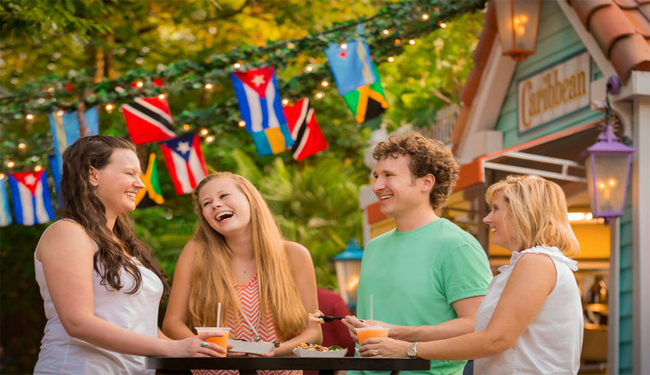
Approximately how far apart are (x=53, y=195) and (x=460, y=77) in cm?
627

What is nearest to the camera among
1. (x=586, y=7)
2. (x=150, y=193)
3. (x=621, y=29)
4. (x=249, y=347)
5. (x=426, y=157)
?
(x=249, y=347)

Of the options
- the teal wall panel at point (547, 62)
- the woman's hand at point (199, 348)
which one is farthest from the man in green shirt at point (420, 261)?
the teal wall panel at point (547, 62)

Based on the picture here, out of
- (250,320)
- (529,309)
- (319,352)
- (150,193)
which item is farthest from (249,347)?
(150,193)

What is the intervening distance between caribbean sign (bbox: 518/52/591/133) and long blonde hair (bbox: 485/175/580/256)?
4625 millimetres

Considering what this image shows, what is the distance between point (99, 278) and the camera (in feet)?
10.3

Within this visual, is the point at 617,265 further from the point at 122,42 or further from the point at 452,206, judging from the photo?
the point at 122,42

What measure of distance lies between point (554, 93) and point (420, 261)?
17.3ft

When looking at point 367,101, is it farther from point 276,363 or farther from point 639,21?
point 276,363

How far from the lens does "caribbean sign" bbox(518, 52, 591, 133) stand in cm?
770

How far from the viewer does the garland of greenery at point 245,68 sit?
8.61 m

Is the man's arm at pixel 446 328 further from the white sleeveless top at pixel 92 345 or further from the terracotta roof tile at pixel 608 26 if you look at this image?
the terracotta roof tile at pixel 608 26

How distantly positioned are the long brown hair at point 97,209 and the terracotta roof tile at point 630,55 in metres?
4.52

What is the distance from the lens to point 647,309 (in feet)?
21.7

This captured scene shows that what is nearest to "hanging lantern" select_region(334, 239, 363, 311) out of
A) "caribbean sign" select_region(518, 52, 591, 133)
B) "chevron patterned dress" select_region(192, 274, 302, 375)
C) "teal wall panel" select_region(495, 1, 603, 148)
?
"teal wall panel" select_region(495, 1, 603, 148)
